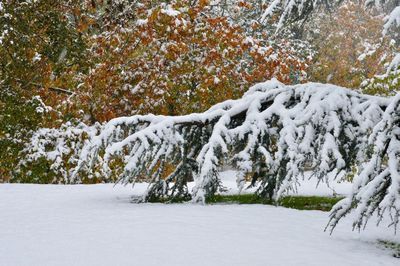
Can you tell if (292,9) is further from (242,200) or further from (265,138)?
(242,200)

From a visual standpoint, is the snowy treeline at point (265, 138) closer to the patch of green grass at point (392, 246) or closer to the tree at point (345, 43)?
the patch of green grass at point (392, 246)

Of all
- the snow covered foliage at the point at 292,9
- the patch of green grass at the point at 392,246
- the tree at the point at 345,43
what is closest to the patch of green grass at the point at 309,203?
the patch of green grass at the point at 392,246

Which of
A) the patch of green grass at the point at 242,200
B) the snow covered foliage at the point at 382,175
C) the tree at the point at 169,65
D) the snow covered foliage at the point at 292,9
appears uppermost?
the tree at the point at 169,65

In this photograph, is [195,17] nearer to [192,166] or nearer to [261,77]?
[261,77]

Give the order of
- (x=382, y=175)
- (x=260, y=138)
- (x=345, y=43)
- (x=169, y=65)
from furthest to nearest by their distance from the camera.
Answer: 1. (x=345, y=43)
2. (x=169, y=65)
3. (x=260, y=138)
4. (x=382, y=175)

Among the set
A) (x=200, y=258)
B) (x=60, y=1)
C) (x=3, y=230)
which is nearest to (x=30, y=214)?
(x=3, y=230)

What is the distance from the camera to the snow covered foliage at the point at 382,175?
3.82m

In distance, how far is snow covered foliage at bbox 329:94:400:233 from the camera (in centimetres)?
382

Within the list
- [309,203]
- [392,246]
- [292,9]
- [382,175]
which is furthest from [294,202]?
[382,175]

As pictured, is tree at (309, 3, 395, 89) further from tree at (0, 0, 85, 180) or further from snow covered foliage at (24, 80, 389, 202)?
snow covered foliage at (24, 80, 389, 202)

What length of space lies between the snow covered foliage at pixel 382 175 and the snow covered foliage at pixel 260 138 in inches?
22.2

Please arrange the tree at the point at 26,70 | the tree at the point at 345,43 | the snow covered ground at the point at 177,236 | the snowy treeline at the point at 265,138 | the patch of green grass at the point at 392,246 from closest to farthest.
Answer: the snow covered ground at the point at 177,236 < the patch of green grass at the point at 392,246 < the snowy treeline at the point at 265,138 < the tree at the point at 26,70 < the tree at the point at 345,43

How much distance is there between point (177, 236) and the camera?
4.14 m

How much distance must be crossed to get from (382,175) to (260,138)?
2068mm
